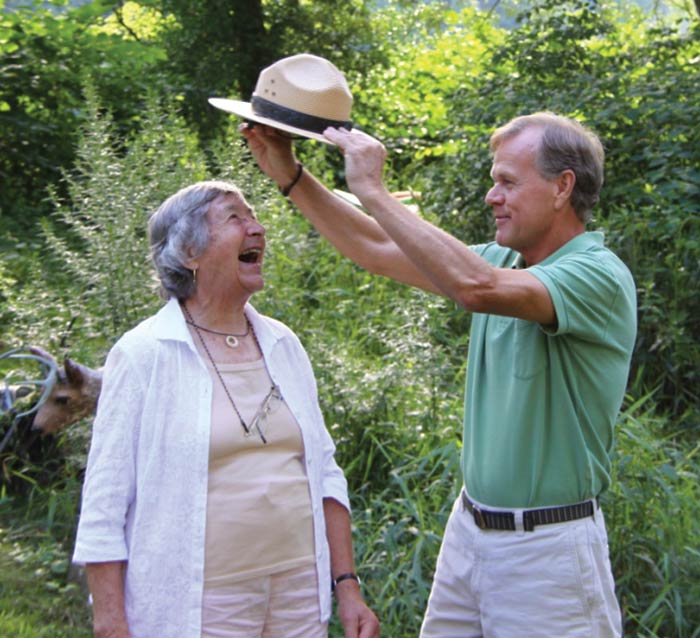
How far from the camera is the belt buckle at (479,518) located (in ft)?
9.59

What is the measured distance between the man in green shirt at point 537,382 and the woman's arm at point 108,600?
90cm

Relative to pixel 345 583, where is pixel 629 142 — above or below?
above

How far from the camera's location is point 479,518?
2939 mm

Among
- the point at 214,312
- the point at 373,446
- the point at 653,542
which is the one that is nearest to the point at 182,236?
the point at 214,312

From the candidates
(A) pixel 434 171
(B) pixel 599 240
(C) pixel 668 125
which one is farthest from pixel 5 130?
(B) pixel 599 240

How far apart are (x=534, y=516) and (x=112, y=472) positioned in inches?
42.9

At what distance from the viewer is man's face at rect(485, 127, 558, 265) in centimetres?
290

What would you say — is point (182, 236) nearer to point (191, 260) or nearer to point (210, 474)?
point (191, 260)

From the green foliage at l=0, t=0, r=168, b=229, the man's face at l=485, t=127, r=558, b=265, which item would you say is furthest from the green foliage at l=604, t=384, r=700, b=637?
the green foliage at l=0, t=0, r=168, b=229

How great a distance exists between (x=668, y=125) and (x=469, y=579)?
5300mm

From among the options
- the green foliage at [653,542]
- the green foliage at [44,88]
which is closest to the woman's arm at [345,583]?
the green foliage at [653,542]

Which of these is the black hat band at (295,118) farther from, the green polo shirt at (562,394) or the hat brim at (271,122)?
the green polo shirt at (562,394)

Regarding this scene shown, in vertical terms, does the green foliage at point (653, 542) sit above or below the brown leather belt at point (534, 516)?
below

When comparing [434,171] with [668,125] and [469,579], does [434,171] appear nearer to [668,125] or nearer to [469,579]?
[668,125]
